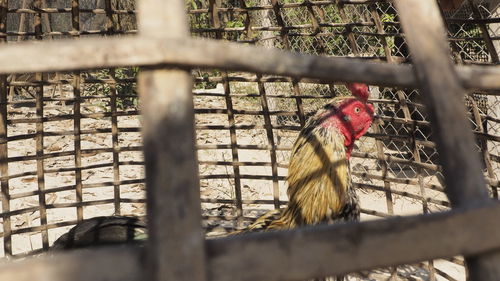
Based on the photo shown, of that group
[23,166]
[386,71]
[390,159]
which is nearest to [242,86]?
[23,166]

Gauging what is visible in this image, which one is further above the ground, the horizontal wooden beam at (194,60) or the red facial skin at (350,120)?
the red facial skin at (350,120)

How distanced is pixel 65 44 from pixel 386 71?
715 mm

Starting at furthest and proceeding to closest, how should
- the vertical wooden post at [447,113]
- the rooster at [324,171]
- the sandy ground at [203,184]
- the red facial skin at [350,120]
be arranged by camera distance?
the sandy ground at [203,184]
the red facial skin at [350,120]
the rooster at [324,171]
the vertical wooden post at [447,113]

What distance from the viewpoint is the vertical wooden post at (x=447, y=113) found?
1263mm

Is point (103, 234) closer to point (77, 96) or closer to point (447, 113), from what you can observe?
point (77, 96)

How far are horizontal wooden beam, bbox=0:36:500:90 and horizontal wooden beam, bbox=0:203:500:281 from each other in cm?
33

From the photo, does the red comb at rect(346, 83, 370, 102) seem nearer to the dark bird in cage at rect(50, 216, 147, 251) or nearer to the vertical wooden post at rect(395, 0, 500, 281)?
the dark bird in cage at rect(50, 216, 147, 251)

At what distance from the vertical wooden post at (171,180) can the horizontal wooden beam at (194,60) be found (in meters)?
0.03

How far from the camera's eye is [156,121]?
1.13 meters

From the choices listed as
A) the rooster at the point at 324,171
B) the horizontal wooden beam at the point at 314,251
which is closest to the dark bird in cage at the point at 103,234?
the rooster at the point at 324,171

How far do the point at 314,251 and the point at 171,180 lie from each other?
33 centimetres

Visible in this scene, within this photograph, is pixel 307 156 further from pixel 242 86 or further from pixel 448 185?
pixel 242 86

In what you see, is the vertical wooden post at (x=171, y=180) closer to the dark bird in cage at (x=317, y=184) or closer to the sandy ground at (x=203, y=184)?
the dark bird in cage at (x=317, y=184)

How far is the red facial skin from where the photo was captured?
10.0 feet
